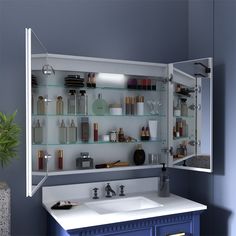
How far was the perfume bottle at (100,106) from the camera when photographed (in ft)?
8.16

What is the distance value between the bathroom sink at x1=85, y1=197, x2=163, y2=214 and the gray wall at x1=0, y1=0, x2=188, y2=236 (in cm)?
23

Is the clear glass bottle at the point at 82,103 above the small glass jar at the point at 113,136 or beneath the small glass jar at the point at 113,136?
above

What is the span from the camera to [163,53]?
9.12 feet

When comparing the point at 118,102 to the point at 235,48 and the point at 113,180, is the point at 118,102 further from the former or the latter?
the point at 235,48

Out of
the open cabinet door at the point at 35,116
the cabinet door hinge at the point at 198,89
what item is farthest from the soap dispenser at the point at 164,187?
the open cabinet door at the point at 35,116

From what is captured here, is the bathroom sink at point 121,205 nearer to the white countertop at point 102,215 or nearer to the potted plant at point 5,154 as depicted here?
the white countertop at point 102,215

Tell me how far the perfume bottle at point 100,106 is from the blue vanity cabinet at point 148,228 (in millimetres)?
891

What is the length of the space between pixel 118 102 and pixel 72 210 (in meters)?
0.96

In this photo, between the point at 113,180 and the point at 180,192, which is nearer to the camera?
the point at 113,180

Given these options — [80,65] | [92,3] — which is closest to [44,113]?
[80,65]

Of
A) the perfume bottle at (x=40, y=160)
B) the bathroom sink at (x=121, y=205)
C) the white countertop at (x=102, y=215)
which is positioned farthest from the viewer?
the bathroom sink at (x=121, y=205)

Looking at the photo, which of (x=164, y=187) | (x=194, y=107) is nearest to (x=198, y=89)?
(x=194, y=107)

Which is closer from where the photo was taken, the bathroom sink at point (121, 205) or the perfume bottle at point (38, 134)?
the perfume bottle at point (38, 134)

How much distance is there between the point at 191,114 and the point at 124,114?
0.56m
